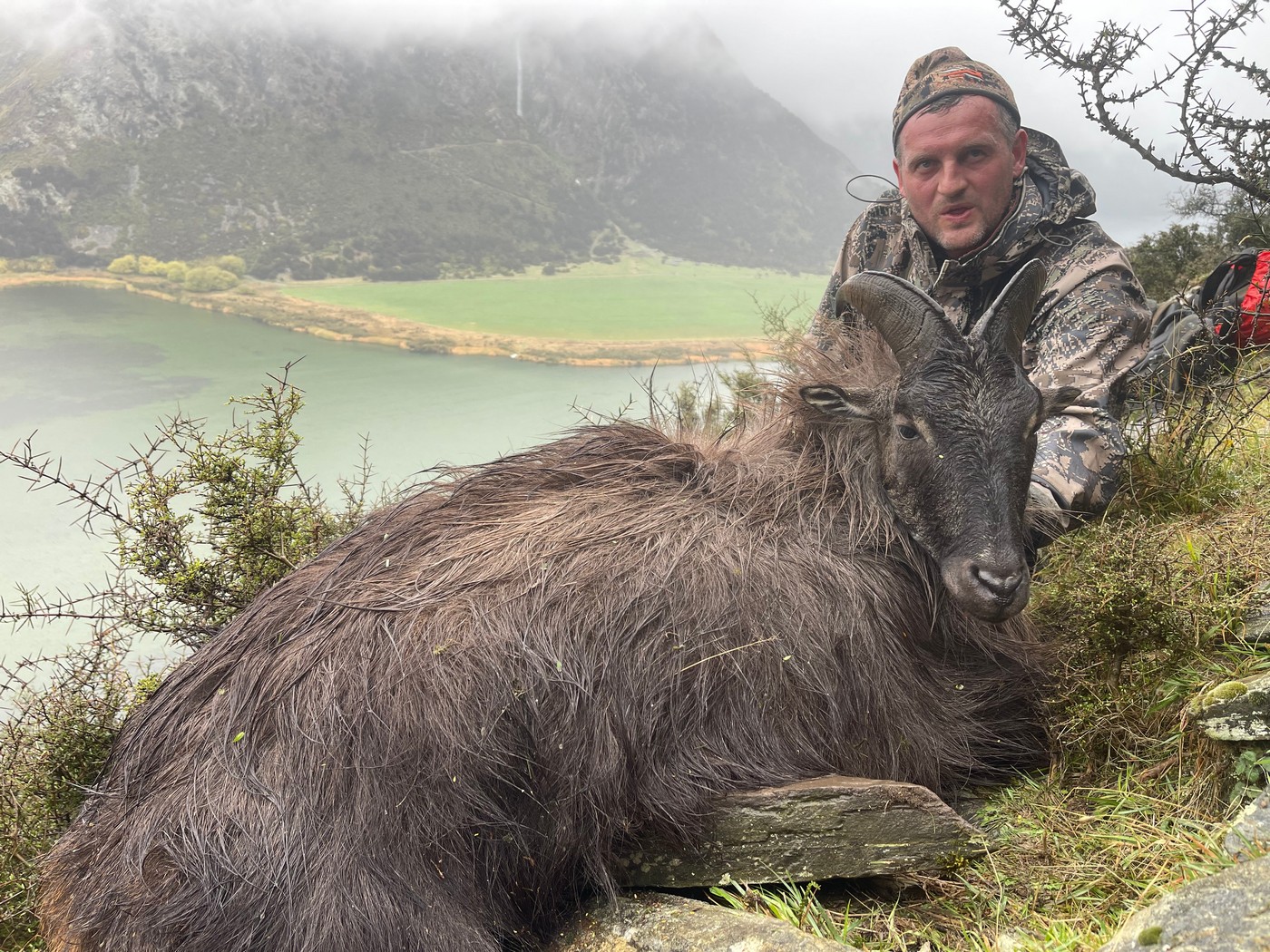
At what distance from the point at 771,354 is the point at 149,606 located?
11.6 ft

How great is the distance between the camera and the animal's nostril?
3.17 m

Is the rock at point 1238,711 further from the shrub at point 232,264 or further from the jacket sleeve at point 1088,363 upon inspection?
Answer: the shrub at point 232,264

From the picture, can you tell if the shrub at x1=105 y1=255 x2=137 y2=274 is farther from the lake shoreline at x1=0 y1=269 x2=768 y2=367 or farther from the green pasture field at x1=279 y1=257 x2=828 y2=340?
the green pasture field at x1=279 y1=257 x2=828 y2=340

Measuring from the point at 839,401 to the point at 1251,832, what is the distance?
1.96 m

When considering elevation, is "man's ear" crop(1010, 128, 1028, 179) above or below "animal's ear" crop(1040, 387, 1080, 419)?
above

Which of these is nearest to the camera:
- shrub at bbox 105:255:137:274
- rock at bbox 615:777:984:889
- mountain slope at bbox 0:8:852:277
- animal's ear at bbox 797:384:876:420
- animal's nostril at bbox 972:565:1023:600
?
rock at bbox 615:777:984:889

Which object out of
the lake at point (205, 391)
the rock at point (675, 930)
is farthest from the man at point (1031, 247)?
the lake at point (205, 391)

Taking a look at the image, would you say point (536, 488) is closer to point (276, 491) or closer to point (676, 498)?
point (676, 498)

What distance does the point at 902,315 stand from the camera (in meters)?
3.47

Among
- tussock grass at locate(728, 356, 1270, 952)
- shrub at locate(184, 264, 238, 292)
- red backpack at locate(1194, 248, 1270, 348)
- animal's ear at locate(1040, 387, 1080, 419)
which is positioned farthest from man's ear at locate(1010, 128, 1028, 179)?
shrub at locate(184, 264, 238, 292)

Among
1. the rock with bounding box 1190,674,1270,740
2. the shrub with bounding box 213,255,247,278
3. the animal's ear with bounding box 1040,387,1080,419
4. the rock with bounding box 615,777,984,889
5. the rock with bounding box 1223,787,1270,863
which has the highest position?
the shrub with bounding box 213,255,247,278

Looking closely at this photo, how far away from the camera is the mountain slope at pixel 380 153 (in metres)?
9.45

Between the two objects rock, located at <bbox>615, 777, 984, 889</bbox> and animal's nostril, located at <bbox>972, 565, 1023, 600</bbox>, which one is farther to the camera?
animal's nostril, located at <bbox>972, 565, 1023, 600</bbox>

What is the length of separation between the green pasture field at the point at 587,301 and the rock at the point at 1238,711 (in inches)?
303
